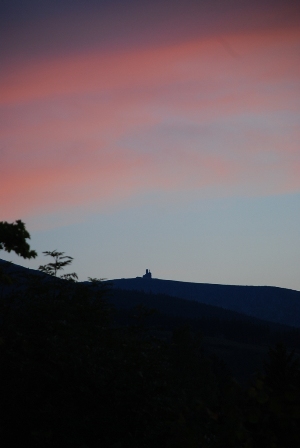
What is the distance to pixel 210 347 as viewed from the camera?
571ft

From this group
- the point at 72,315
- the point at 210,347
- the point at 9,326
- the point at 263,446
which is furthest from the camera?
the point at 210,347

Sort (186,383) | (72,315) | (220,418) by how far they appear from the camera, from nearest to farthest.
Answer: (220,418)
(72,315)
(186,383)

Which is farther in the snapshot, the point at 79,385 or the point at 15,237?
the point at 79,385

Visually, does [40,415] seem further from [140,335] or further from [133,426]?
[140,335]

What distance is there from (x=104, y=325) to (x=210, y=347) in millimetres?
153388

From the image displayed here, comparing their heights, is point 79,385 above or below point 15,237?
below

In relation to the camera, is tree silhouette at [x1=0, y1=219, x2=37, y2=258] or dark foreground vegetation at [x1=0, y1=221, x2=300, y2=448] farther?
dark foreground vegetation at [x1=0, y1=221, x2=300, y2=448]

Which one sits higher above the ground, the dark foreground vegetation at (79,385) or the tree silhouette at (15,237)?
the tree silhouette at (15,237)

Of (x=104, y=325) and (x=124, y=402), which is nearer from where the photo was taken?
(x=124, y=402)

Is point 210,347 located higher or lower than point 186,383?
higher

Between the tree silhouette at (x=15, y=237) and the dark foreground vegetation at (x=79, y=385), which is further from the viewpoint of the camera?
the dark foreground vegetation at (x=79, y=385)

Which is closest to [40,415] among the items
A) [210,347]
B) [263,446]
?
[263,446]

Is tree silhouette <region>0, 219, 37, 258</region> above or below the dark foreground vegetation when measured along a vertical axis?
above

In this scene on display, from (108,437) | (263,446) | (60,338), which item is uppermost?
(60,338)
